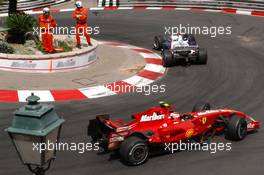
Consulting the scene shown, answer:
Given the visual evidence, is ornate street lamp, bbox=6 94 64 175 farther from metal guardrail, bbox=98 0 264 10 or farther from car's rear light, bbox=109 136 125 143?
metal guardrail, bbox=98 0 264 10

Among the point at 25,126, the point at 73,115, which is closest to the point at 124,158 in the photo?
the point at 73,115

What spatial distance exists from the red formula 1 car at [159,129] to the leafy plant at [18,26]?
291 inches

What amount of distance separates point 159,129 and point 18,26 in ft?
27.1

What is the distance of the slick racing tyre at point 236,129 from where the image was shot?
30.6ft

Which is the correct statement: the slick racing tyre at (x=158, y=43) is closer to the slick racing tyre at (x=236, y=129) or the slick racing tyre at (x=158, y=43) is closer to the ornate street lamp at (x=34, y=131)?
the slick racing tyre at (x=236, y=129)

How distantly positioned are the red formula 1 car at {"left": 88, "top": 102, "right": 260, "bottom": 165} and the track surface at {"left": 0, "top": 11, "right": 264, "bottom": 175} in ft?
0.83

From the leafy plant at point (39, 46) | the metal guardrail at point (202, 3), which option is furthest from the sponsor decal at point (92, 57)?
the metal guardrail at point (202, 3)

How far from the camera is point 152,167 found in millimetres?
8320

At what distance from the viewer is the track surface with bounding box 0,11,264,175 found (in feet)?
27.2

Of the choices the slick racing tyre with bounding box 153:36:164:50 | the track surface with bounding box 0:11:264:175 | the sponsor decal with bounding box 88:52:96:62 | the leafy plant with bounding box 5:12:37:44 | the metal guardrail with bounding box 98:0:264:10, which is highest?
the metal guardrail with bounding box 98:0:264:10

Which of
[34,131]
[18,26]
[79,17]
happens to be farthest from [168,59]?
[34,131]

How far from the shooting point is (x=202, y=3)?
26.1 meters

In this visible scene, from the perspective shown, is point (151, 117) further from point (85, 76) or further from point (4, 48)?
point (4, 48)

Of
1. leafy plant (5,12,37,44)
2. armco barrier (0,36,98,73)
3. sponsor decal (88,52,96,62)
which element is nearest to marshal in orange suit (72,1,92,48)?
sponsor decal (88,52,96,62)
